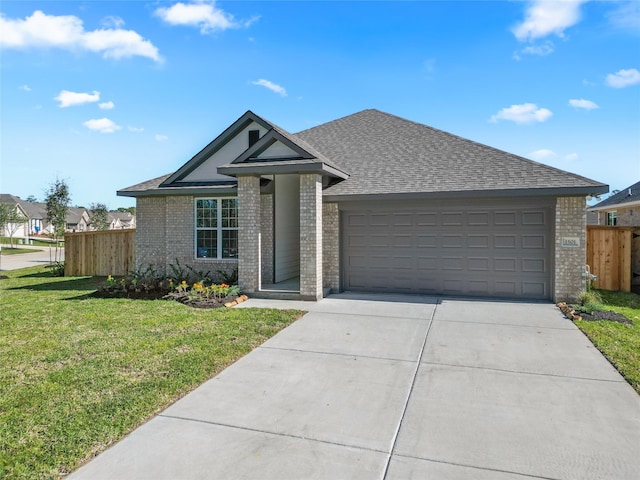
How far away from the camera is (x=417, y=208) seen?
1038 centimetres

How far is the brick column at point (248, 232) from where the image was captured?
10336 millimetres

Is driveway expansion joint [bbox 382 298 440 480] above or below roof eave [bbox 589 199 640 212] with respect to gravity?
below

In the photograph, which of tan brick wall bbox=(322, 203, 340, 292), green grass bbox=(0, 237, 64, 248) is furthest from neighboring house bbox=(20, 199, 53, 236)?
tan brick wall bbox=(322, 203, 340, 292)

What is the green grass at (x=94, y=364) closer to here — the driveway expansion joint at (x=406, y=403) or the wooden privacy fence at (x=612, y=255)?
the driveway expansion joint at (x=406, y=403)

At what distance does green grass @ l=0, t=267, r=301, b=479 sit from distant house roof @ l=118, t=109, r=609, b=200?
4025 millimetres

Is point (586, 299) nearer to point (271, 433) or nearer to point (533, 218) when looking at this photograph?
point (533, 218)

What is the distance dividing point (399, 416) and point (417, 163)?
869cm

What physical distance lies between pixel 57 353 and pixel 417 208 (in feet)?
27.5

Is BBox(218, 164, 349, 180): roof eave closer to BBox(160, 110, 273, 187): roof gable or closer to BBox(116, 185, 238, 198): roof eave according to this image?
BBox(116, 185, 238, 198): roof eave

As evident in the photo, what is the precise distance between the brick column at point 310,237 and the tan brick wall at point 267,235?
231 cm

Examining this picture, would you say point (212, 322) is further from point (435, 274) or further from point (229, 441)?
point (435, 274)

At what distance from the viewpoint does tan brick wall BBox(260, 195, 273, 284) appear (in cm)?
1200

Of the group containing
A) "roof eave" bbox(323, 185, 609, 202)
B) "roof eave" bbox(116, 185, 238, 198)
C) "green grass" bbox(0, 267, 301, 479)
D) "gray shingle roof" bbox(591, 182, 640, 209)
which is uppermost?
"gray shingle roof" bbox(591, 182, 640, 209)

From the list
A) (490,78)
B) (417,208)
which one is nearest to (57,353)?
(417,208)
